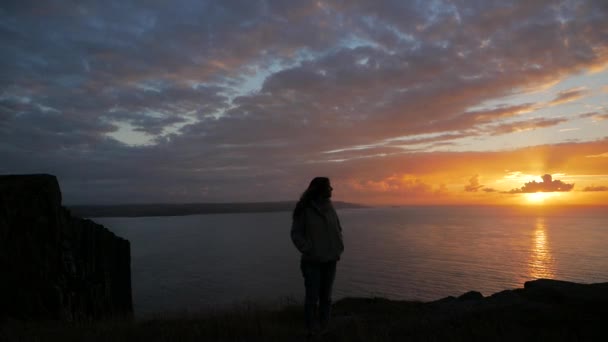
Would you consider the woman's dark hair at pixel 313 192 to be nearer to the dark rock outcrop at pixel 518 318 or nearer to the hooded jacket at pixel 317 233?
the hooded jacket at pixel 317 233

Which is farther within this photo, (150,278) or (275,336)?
(150,278)

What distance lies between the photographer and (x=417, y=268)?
160ft

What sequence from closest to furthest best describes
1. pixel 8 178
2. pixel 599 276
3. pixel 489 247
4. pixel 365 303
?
pixel 8 178 < pixel 365 303 < pixel 599 276 < pixel 489 247

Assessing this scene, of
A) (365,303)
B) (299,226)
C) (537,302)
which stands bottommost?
(365,303)

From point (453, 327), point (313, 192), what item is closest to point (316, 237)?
point (313, 192)

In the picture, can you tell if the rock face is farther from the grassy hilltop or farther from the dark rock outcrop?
the dark rock outcrop

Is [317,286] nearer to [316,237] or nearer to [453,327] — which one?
[316,237]

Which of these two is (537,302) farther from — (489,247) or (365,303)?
(489,247)

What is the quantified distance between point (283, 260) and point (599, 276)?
38643 mm

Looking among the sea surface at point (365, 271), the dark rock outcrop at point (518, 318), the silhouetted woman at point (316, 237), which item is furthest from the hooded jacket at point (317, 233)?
the sea surface at point (365, 271)

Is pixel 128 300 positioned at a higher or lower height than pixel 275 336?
lower

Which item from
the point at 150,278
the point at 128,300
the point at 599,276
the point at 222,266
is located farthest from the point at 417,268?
the point at 128,300

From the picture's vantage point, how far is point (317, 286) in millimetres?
6723

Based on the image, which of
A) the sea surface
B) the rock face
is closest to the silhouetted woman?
the rock face
